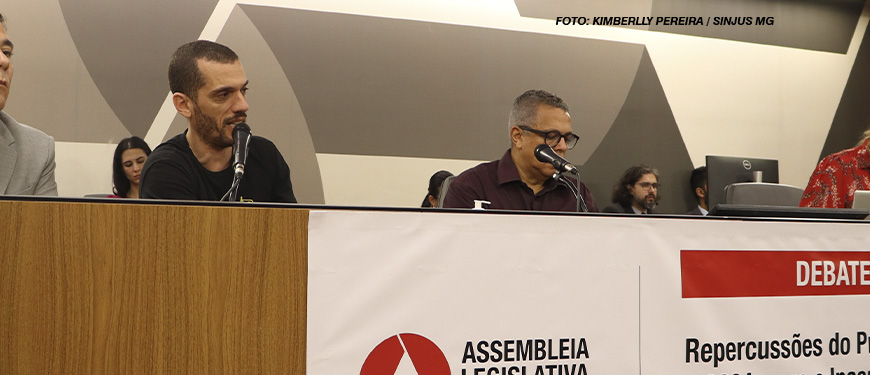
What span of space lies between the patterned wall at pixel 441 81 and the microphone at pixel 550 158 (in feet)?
7.47

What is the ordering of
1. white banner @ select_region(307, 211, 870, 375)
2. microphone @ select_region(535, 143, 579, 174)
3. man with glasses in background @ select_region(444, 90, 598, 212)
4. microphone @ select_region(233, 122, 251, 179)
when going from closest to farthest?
white banner @ select_region(307, 211, 870, 375), microphone @ select_region(233, 122, 251, 179), microphone @ select_region(535, 143, 579, 174), man with glasses in background @ select_region(444, 90, 598, 212)

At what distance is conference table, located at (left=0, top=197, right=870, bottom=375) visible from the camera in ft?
3.38

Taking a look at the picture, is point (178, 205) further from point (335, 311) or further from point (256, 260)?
point (335, 311)

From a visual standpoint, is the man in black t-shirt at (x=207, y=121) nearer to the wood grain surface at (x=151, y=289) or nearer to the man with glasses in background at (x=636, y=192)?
the wood grain surface at (x=151, y=289)

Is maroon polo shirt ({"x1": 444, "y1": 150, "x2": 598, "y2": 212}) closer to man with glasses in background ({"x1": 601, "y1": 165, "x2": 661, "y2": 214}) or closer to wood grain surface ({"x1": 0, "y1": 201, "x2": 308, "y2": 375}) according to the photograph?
wood grain surface ({"x1": 0, "y1": 201, "x2": 308, "y2": 375})

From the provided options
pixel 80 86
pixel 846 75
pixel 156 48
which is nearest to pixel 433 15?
pixel 156 48

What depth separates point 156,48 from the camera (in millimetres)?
3982

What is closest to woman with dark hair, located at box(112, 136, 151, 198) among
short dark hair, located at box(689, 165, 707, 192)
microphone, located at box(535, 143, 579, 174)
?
microphone, located at box(535, 143, 579, 174)

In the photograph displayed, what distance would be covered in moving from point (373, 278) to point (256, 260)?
0.65 ft

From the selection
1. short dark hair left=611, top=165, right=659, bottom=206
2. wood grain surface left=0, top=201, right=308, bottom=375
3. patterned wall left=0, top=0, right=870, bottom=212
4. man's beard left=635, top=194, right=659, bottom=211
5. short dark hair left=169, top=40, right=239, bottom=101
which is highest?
patterned wall left=0, top=0, right=870, bottom=212

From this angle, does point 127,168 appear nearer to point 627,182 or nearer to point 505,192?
point 505,192

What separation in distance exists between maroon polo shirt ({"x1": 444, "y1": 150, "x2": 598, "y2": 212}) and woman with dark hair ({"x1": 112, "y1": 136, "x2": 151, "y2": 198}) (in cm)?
193

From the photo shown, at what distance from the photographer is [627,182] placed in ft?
15.4

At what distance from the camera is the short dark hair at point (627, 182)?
4.66 meters
